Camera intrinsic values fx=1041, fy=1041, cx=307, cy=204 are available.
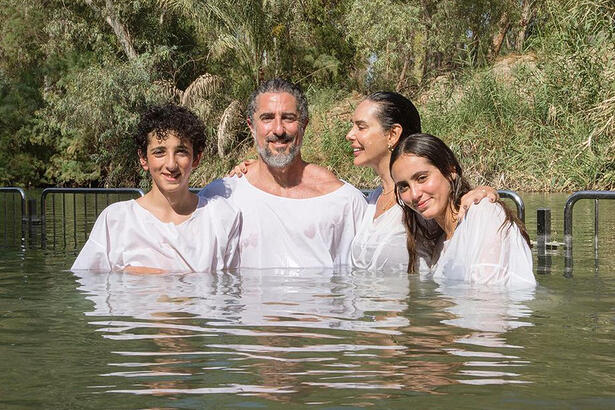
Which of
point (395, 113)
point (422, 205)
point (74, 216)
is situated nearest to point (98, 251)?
point (395, 113)

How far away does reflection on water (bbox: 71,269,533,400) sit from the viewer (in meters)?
4.27

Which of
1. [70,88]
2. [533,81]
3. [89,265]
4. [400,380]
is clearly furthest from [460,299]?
[70,88]

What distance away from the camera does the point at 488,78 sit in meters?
25.3

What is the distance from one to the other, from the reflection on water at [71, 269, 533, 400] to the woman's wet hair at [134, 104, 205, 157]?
0.94 m

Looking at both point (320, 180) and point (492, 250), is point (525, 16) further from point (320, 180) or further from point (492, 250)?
point (492, 250)

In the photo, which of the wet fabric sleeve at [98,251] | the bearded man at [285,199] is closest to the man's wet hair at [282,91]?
the bearded man at [285,199]

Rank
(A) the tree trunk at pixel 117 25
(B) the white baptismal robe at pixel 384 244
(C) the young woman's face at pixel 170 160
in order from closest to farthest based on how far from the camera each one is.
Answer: (C) the young woman's face at pixel 170 160, (B) the white baptismal robe at pixel 384 244, (A) the tree trunk at pixel 117 25

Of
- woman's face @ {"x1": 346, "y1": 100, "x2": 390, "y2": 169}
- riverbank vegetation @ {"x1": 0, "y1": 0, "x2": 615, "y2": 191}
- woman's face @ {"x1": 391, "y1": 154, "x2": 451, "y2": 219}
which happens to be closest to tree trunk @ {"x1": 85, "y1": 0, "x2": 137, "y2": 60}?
riverbank vegetation @ {"x1": 0, "y1": 0, "x2": 615, "y2": 191}

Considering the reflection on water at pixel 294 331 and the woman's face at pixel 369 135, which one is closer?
the reflection on water at pixel 294 331

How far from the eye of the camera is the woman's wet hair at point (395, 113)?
24.1 ft

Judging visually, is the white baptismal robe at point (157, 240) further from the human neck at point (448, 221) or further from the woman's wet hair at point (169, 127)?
the human neck at point (448, 221)

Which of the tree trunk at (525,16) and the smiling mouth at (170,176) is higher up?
the tree trunk at (525,16)

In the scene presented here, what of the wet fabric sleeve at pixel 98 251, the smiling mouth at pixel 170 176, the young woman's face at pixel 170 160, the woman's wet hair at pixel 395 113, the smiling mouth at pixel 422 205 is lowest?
the wet fabric sleeve at pixel 98 251

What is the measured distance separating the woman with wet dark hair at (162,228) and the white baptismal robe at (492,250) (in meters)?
1.97
